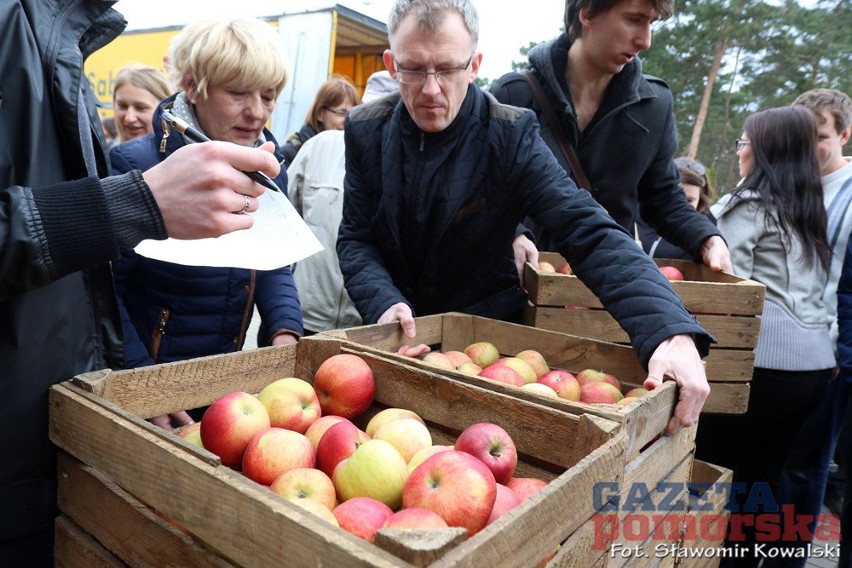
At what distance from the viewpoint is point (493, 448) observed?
52.3 inches

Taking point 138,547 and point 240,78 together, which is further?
point 240,78

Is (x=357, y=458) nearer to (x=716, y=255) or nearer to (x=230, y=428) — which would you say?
(x=230, y=428)

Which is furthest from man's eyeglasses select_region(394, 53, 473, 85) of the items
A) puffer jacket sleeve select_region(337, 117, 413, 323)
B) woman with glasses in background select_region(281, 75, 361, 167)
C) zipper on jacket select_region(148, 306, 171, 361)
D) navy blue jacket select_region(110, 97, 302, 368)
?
woman with glasses in background select_region(281, 75, 361, 167)

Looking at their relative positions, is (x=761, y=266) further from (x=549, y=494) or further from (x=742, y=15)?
(x=742, y=15)

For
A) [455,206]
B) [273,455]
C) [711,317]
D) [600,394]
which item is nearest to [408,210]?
[455,206]

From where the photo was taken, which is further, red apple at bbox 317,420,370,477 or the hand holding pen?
red apple at bbox 317,420,370,477

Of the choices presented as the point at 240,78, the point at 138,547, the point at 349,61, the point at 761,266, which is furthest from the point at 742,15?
the point at 138,547

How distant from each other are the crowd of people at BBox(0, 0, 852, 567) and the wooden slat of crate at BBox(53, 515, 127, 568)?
0.06 meters

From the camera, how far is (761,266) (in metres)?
3.21

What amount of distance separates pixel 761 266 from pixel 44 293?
314 centimetres

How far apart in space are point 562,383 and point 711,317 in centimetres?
98

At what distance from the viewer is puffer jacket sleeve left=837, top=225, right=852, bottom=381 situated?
122 inches

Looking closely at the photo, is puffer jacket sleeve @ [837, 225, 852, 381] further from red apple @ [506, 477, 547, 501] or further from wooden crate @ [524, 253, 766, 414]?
red apple @ [506, 477, 547, 501]

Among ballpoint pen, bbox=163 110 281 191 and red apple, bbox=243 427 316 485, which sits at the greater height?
ballpoint pen, bbox=163 110 281 191
